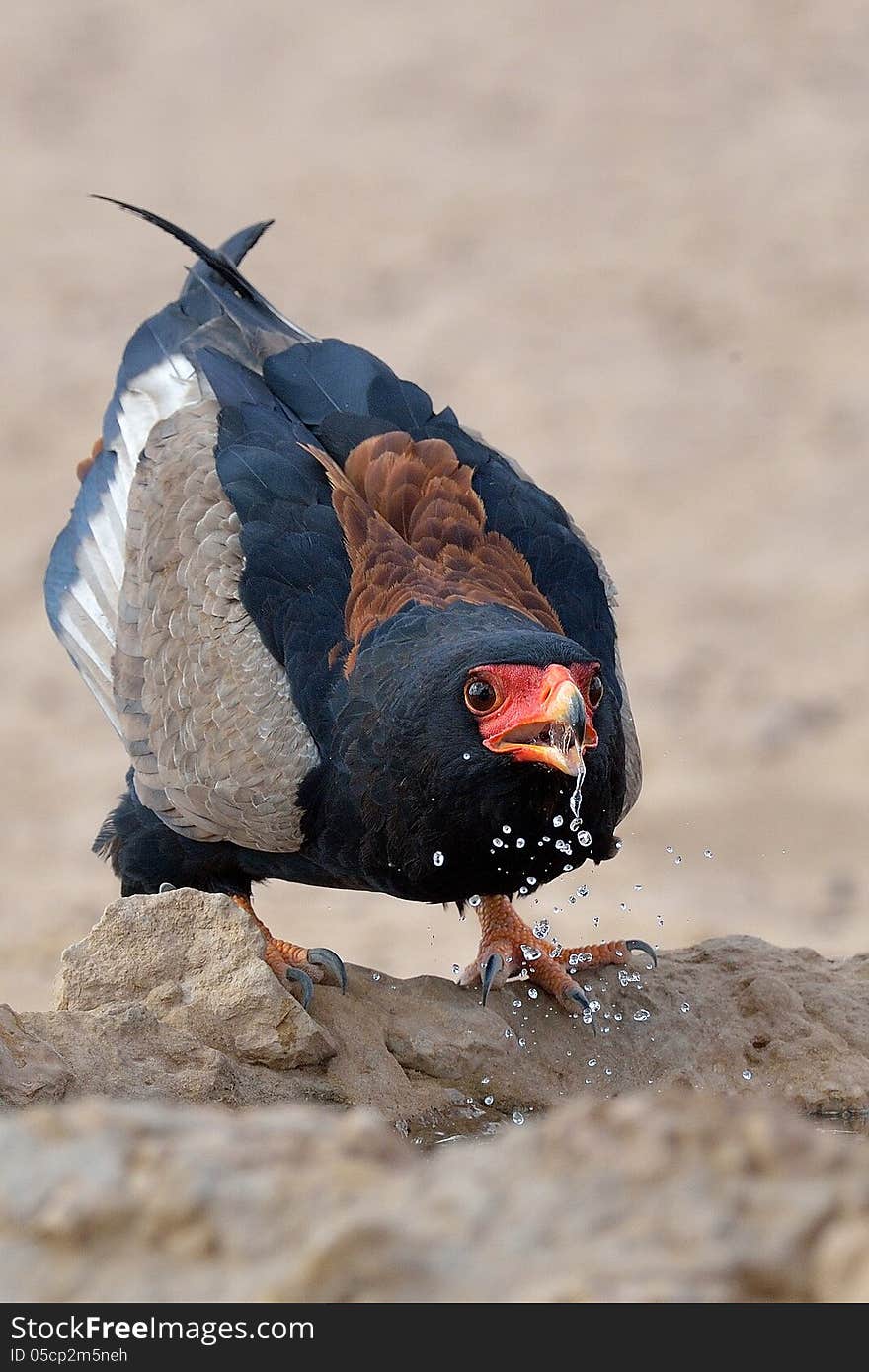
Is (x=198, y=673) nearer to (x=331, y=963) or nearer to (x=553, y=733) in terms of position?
(x=331, y=963)

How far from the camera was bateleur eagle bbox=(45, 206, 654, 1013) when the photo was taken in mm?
4531

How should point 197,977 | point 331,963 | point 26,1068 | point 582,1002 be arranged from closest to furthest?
point 26,1068
point 197,977
point 331,963
point 582,1002

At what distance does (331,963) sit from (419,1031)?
30cm

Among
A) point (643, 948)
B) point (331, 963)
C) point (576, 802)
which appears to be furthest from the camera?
point (643, 948)

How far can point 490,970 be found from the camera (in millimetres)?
5191

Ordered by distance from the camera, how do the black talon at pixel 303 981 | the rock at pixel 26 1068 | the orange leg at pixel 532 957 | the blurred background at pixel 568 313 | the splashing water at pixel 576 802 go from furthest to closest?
the blurred background at pixel 568 313
the orange leg at pixel 532 957
the black talon at pixel 303 981
the splashing water at pixel 576 802
the rock at pixel 26 1068

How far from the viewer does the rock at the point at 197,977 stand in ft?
15.0

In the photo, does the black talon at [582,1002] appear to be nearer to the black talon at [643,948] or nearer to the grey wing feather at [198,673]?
the black talon at [643,948]

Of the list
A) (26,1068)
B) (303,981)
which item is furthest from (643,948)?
(26,1068)

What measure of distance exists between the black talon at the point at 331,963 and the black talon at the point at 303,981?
0.31ft

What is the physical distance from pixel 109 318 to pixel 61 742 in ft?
17.5

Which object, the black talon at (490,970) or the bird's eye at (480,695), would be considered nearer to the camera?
the bird's eye at (480,695)

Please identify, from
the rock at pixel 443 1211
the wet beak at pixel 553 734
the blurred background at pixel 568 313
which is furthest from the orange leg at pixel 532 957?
the rock at pixel 443 1211

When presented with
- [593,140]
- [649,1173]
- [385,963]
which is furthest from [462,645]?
[593,140]
